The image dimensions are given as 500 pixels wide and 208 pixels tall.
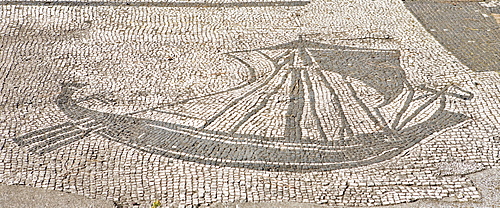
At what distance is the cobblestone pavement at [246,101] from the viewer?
5.06m

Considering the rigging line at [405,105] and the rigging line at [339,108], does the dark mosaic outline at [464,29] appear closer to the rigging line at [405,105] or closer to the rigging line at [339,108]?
the rigging line at [405,105]

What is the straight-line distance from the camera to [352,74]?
712 cm

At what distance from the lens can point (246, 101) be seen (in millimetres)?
6480

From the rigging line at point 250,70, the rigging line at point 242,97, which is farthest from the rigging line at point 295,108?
the rigging line at point 250,70

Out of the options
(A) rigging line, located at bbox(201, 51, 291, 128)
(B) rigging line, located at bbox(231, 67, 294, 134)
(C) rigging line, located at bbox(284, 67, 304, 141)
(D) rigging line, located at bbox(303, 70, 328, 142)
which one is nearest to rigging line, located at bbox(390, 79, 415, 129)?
(D) rigging line, located at bbox(303, 70, 328, 142)

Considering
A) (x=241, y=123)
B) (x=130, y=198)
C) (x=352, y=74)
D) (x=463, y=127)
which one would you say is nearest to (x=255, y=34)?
(x=352, y=74)

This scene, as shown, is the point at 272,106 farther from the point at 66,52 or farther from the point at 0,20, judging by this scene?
the point at 0,20

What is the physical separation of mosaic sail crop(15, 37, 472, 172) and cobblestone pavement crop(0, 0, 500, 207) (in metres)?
0.02

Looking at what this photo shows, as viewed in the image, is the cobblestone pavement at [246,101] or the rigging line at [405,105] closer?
the cobblestone pavement at [246,101]

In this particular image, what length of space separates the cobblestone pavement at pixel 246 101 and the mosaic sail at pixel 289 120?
21 millimetres

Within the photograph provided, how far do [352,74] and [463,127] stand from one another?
167 cm

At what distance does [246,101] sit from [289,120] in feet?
2.20

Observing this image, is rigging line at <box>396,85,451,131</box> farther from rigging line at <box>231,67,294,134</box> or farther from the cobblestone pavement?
rigging line at <box>231,67,294,134</box>

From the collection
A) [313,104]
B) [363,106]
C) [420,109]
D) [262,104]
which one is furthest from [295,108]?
[420,109]
